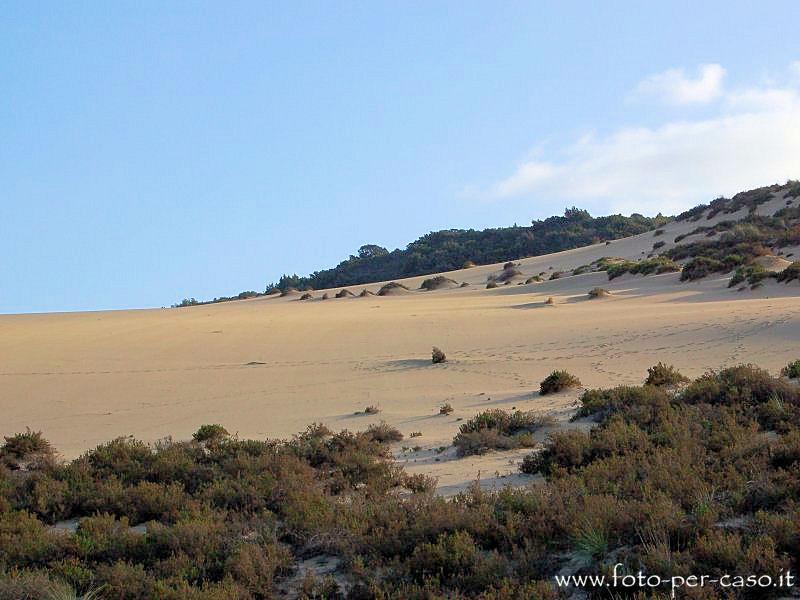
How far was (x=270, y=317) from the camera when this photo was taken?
24203 millimetres

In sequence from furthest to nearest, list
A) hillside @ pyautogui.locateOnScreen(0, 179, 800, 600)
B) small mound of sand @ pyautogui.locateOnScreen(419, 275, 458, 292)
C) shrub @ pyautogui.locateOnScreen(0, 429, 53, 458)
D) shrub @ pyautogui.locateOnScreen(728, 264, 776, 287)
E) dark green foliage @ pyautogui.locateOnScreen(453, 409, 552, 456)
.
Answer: small mound of sand @ pyautogui.locateOnScreen(419, 275, 458, 292) < shrub @ pyautogui.locateOnScreen(728, 264, 776, 287) < shrub @ pyautogui.locateOnScreen(0, 429, 53, 458) < dark green foliage @ pyautogui.locateOnScreen(453, 409, 552, 456) < hillside @ pyautogui.locateOnScreen(0, 179, 800, 600)

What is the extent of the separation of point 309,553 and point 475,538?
46.6 inches

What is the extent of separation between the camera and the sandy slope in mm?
10625

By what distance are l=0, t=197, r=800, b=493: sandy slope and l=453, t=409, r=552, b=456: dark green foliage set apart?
0.27 m

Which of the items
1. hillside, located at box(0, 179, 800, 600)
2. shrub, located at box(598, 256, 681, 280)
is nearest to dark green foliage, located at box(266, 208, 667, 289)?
shrub, located at box(598, 256, 681, 280)

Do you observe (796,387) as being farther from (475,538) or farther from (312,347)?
(312,347)

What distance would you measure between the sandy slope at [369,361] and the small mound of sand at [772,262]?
234 cm

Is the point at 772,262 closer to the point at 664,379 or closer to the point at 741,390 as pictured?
the point at 664,379

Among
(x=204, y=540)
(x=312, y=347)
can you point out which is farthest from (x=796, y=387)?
(x=312, y=347)

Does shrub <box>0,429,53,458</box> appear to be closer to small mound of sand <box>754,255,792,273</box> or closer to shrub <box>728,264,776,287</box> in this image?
shrub <box>728,264,776,287</box>

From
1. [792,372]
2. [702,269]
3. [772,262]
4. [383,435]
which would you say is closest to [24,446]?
[383,435]


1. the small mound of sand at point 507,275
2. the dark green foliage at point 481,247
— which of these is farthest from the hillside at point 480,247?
the small mound of sand at point 507,275

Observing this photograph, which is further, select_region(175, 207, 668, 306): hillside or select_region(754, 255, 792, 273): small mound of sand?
select_region(175, 207, 668, 306): hillside

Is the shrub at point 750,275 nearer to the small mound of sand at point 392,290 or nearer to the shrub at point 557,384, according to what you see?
the shrub at point 557,384
